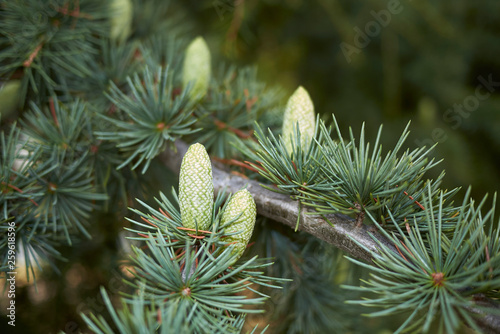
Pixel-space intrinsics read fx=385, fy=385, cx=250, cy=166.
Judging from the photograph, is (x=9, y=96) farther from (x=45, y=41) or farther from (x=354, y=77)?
(x=354, y=77)

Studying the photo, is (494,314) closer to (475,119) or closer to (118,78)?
(118,78)

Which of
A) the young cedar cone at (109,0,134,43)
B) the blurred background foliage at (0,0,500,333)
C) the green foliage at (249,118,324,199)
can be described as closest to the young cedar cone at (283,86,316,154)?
the green foliage at (249,118,324,199)

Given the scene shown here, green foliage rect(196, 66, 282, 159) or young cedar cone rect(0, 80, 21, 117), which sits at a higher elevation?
green foliage rect(196, 66, 282, 159)

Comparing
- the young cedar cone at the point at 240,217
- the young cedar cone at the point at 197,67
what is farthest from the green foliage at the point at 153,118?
the young cedar cone at the point at 240,217

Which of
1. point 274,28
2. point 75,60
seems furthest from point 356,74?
point 75,60

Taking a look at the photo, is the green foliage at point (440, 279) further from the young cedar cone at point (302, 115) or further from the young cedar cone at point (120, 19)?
the young cedar cone at point (120, 19)

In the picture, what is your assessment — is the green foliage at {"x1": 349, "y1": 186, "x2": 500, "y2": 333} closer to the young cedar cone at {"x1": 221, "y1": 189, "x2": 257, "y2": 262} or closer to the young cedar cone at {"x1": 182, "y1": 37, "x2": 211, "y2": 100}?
the young cedar cone at {"x1": 221, "y1": 189, "x2": 257, "y2": 262}
